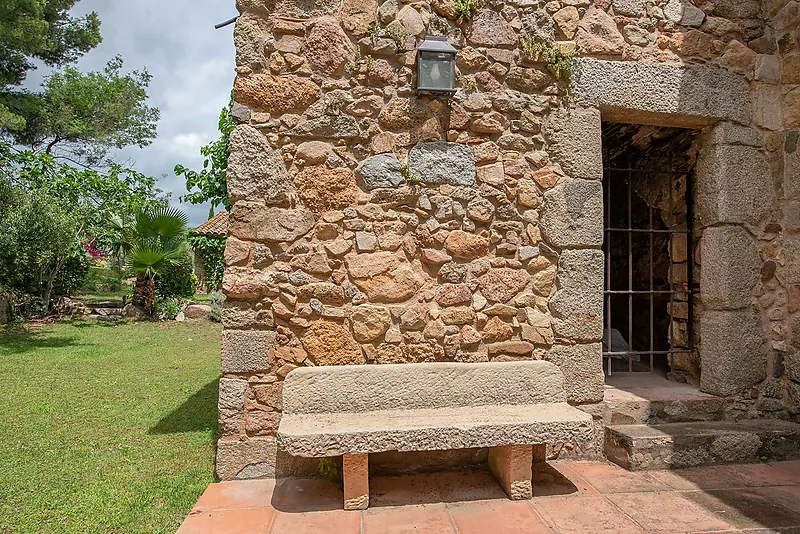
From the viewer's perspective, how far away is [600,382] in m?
3.06

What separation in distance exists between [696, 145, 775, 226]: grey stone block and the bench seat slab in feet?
6.25

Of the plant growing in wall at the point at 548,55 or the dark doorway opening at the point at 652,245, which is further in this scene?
the dark doorway opening at the point at 652,245

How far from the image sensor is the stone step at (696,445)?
2857 mm

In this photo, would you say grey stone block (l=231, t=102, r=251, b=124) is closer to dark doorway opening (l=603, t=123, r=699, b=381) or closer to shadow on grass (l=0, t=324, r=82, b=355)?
dark doorway opening (l=603, t=123, r=699, b=381)

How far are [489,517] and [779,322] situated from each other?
2.66 metres

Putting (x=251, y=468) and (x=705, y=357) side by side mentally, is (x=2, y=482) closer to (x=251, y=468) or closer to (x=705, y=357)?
(x=251, y=468)

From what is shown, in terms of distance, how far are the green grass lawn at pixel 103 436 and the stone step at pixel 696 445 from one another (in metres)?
2.58

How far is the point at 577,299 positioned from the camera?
305 cm

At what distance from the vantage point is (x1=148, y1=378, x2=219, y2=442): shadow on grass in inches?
146

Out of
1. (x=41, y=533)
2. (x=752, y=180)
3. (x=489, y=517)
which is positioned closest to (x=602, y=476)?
(x=489, y=517)

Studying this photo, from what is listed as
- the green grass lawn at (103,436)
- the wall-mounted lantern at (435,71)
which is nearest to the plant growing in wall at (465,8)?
the wall-mounted lantern at (435,71)

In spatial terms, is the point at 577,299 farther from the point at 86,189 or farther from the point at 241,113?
the point at 86,189

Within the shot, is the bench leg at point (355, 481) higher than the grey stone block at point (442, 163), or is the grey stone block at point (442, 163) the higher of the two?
the grey stone block at point (442, 163)

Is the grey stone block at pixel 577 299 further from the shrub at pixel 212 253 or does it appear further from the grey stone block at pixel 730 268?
the shrub at pixel 212 253
